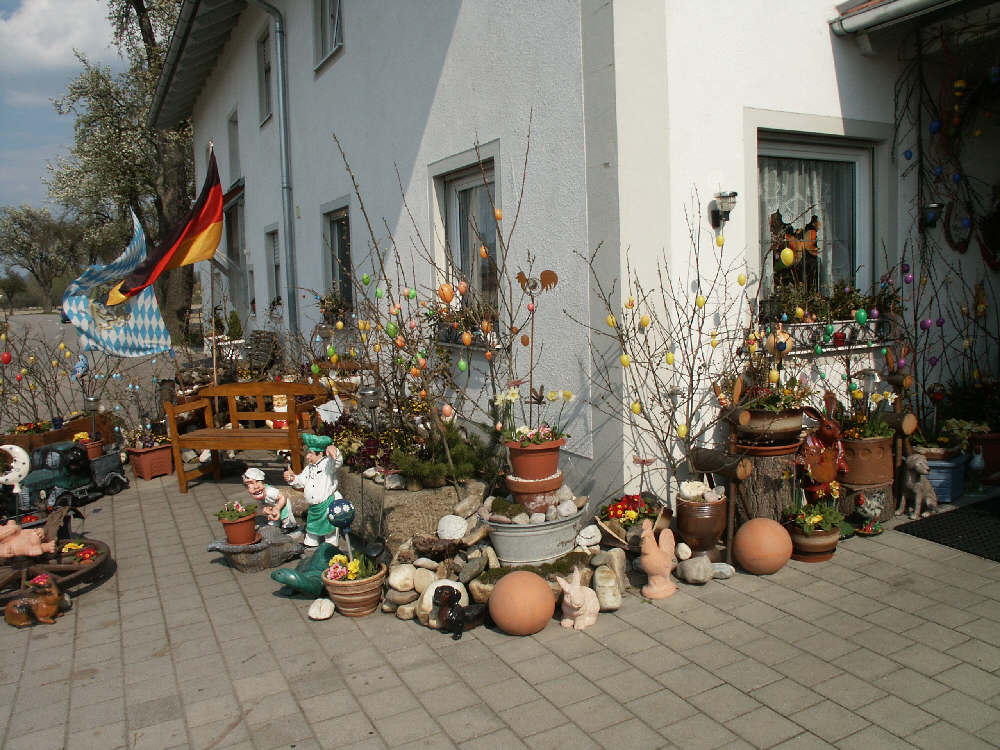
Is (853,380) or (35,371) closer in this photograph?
(853,380)

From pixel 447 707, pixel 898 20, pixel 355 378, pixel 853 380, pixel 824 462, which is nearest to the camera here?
pixel 447 707

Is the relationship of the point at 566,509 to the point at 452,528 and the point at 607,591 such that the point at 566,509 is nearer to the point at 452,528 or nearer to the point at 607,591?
the point at 607,591

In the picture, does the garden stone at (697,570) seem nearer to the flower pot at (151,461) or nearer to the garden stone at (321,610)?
the garden stone at (321,610)

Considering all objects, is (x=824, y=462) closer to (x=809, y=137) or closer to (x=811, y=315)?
(x=811, y=315)

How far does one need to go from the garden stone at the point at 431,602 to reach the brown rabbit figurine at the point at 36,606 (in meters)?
2.18

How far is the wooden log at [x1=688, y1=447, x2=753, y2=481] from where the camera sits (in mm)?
4520

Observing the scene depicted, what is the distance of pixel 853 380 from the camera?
19.0ft

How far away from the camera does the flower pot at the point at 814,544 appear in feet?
15.1

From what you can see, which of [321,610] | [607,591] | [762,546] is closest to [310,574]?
[321,610]

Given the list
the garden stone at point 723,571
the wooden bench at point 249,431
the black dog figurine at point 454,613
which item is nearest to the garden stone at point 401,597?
the black dog figurine at point 454,613

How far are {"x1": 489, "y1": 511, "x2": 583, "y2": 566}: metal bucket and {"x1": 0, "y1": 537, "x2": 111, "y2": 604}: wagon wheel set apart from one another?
8.52 ft

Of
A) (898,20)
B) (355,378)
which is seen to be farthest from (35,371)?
(898,20)

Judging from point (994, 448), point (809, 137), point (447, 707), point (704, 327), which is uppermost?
point (809, 137)

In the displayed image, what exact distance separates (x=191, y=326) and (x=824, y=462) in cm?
1634
